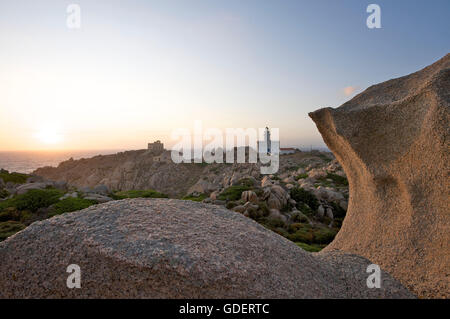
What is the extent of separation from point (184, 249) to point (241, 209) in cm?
885

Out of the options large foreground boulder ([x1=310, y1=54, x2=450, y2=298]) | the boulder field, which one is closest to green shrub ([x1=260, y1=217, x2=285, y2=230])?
large foreground boulder ([x1=310, y1=54, x2=450, y2=298])

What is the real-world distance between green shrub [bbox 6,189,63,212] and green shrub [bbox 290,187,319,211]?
13.3 meters

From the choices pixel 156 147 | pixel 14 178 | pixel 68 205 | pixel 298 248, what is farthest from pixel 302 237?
pixel 156 147

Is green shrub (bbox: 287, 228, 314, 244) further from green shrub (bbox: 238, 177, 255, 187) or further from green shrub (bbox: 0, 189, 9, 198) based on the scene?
green shrub (bbox: 0, 189, 9, 198)

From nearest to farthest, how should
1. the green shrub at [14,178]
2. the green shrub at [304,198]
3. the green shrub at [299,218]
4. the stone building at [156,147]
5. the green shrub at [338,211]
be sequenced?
1. the green shrub at [299,218]
2. the green shrub at [338,211]
3. the green shrub at [304,198]
4. the green shrub at [14,178]
5. the stone building at [156,147]

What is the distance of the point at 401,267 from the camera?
5.32 m

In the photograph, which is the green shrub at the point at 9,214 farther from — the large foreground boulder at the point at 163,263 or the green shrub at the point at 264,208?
the green shrub at the point at 264,208

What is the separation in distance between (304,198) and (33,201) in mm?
14620

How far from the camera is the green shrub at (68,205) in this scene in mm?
10812

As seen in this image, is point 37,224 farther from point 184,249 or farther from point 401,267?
point 401,267

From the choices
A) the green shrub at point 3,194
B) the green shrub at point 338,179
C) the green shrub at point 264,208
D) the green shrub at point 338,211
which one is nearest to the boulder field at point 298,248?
the green shrub at point 264,208

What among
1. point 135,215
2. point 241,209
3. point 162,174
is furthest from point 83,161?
point 135,215

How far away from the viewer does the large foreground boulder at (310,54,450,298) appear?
5.12 m

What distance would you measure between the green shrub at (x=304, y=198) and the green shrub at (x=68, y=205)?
37.3 feet
